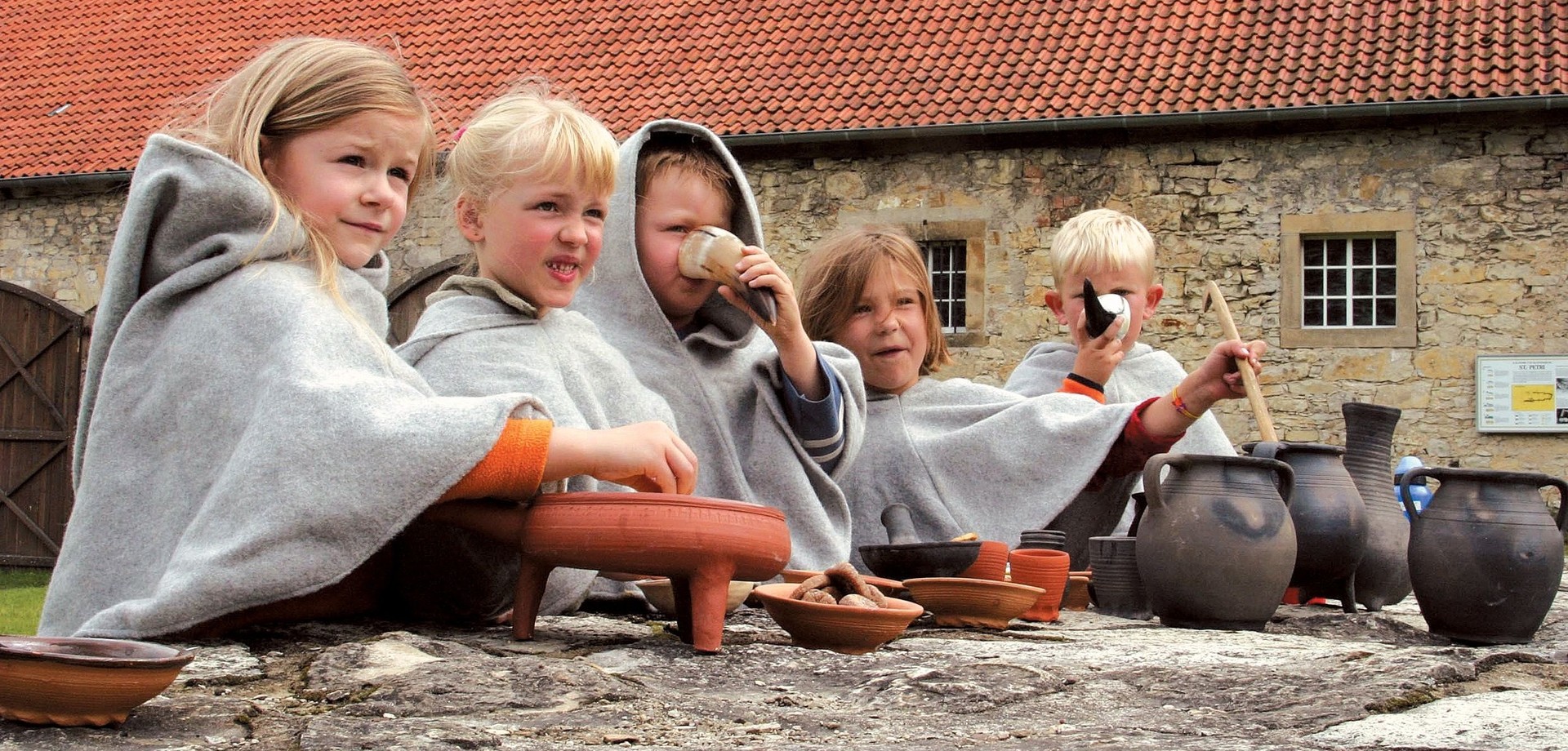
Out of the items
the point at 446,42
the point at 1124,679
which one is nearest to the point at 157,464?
the point at 1124,679

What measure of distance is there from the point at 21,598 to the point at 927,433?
5.38 metres

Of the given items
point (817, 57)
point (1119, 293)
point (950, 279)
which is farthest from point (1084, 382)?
point (817, 57)

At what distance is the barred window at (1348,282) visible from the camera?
11930 mm

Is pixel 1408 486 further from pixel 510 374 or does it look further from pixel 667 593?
pixel 510 374

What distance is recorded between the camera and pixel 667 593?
2662mm

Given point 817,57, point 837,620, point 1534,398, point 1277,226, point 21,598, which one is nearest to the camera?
point 837,620

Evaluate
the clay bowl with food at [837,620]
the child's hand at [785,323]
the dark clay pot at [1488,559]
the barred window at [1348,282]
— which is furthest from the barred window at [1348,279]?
the clay bowl with food at [837,620]

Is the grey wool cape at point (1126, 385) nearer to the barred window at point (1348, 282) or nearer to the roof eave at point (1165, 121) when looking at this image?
the roof eave at point (1165, 121)

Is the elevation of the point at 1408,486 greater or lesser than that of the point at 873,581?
greater

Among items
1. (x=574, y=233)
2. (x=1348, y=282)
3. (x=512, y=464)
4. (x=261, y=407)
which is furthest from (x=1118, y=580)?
(x=1348, y=282)

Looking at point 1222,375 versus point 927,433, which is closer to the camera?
point 1222,375

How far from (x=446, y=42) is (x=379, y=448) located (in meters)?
13.6

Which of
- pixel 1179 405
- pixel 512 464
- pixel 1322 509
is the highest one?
pixel 1179 405

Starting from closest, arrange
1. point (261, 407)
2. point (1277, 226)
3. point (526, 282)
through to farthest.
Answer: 1. point (261, 407)
2. point (526, 282)
3. point (1277, 226)
